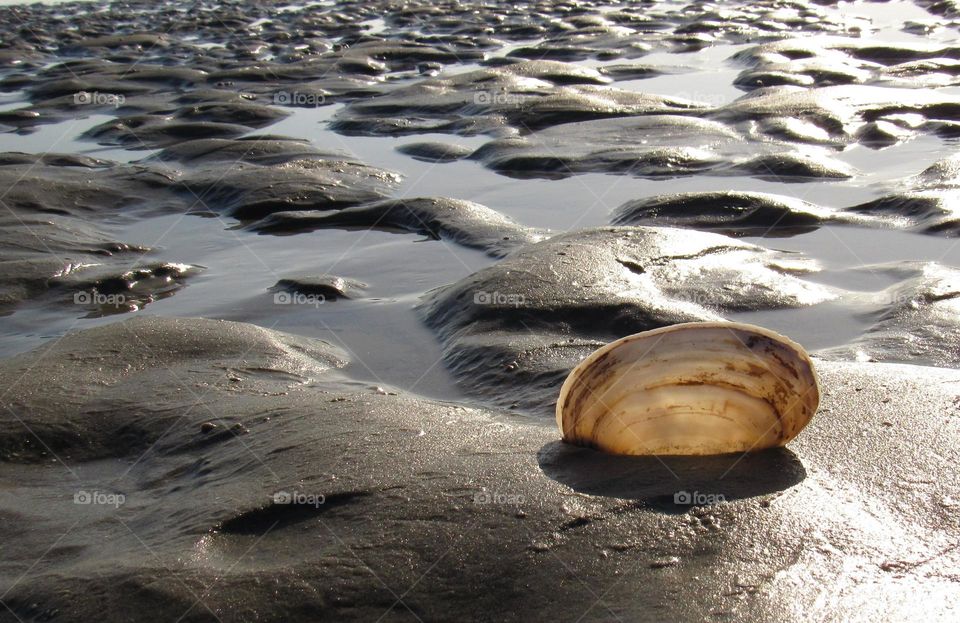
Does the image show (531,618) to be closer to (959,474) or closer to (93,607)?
(93,607)

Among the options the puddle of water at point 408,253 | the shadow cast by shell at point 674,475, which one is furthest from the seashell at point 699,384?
the puddle of water at point 408,253

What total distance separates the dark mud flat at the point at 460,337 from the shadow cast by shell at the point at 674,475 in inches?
0.4

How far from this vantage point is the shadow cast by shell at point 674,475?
99.8 inches

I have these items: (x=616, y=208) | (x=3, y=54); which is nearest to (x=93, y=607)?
(x=616, y=208)

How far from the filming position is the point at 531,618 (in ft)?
7.11

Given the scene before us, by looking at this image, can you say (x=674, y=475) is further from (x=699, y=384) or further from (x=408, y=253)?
(x=408, y=253)

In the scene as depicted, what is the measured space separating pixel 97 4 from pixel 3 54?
28.0ft

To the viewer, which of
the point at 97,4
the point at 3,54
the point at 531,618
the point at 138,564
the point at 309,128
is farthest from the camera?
the point at 97,4

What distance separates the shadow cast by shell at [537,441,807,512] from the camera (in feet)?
8.32

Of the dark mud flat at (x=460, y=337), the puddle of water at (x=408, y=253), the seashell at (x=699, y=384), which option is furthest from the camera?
the puddle of water at (x=408, y=253)

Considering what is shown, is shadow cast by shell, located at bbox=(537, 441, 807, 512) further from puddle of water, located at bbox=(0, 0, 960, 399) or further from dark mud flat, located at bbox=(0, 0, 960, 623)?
puddle of water, located at bbox=(0, 0, 960, 399)

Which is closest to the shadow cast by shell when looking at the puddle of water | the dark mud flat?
the dark mud flat

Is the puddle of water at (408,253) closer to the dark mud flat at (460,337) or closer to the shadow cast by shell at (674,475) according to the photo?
the dark mud flat at (460,337)

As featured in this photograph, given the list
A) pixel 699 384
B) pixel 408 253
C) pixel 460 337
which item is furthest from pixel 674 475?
pixel 408 253
